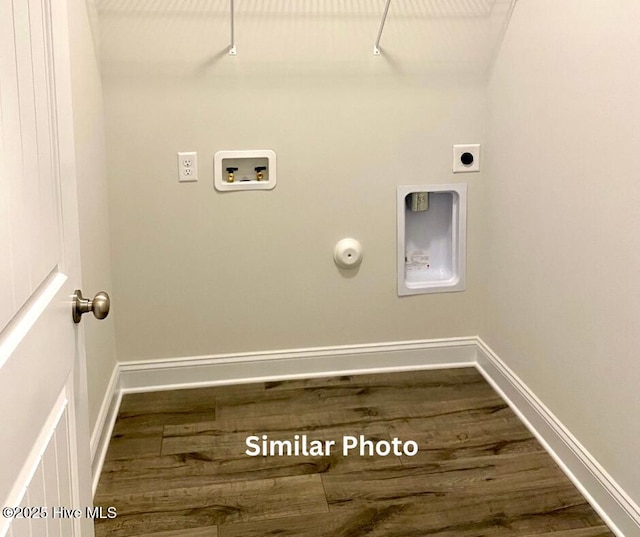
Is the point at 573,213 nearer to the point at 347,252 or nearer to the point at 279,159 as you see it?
the point at 347,252

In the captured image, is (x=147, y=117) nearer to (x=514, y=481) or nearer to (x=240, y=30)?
(x=240, y=30)

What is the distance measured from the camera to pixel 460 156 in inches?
110

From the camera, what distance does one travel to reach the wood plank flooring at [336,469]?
1959 millimetres

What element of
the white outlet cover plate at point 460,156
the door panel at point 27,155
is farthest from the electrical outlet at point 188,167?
the door panel at point 27,155

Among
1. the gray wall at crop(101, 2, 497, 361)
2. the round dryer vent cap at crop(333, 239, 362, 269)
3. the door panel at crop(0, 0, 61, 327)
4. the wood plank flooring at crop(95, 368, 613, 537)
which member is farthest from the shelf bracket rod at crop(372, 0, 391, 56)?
the door panel at crop(0, 0, 61, 327)

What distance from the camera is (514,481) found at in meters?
2.15

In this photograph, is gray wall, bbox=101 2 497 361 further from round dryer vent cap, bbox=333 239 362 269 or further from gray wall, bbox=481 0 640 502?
gray wall, bbox=481 0 640 502

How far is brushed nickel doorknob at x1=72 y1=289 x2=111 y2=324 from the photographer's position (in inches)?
46.9

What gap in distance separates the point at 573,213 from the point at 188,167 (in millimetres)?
1367

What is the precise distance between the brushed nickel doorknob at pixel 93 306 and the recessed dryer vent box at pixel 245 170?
1.45m

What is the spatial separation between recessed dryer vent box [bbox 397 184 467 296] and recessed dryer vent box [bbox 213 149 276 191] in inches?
21.2

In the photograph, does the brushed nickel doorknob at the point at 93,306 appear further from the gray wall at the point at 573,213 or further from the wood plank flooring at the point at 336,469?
the gray wall at the point at 573,213

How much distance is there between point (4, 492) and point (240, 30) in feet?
6.80

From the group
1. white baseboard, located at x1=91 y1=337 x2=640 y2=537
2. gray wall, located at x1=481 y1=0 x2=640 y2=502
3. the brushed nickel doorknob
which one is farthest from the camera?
white baseboard, located at x1=91 y1=337 x2=640 y2=537
